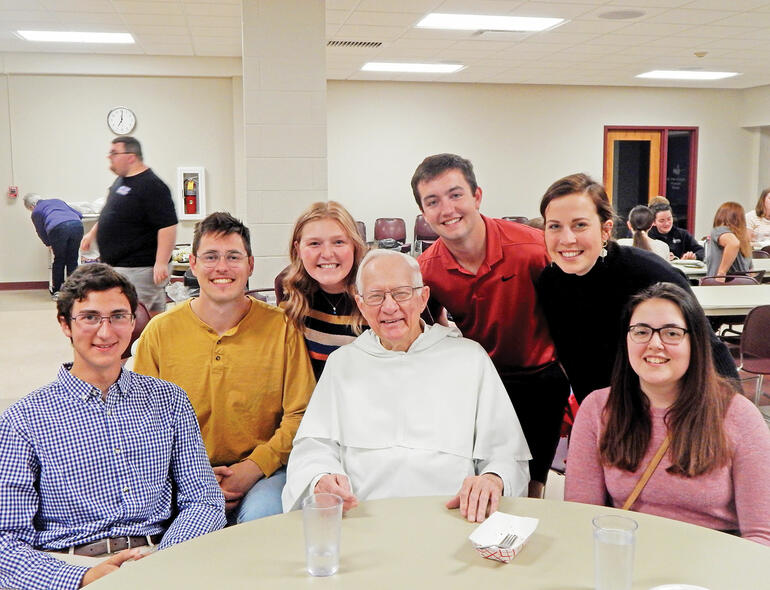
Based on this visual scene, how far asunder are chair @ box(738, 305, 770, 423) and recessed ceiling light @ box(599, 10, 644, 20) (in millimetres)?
3920

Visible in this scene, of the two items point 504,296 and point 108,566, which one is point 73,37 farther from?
point 108,566

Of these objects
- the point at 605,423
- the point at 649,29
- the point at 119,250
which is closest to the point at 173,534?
the point at 605,423

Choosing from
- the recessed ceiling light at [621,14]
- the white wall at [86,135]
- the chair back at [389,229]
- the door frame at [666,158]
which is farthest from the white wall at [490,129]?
the recessed ceiling light at [621,14]

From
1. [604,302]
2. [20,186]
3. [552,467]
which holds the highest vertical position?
[20,186]

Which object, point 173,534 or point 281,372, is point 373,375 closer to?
point 281,372

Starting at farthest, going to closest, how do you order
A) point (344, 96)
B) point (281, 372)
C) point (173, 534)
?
point (344, 96)
point (281, 372)
point (173, 534)

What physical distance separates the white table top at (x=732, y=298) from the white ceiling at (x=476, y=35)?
3.00 metres

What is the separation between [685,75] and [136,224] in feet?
30.6

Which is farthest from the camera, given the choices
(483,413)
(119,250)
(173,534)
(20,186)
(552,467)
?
(20,186)

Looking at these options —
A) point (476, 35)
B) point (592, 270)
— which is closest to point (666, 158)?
point (476, 35)

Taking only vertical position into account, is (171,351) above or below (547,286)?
below

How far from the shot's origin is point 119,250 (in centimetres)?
507

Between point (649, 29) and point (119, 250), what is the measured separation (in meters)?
6.00

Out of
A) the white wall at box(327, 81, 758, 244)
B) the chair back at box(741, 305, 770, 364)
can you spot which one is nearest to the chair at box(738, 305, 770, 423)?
the chair back at box(741, 305, 770, 364)
